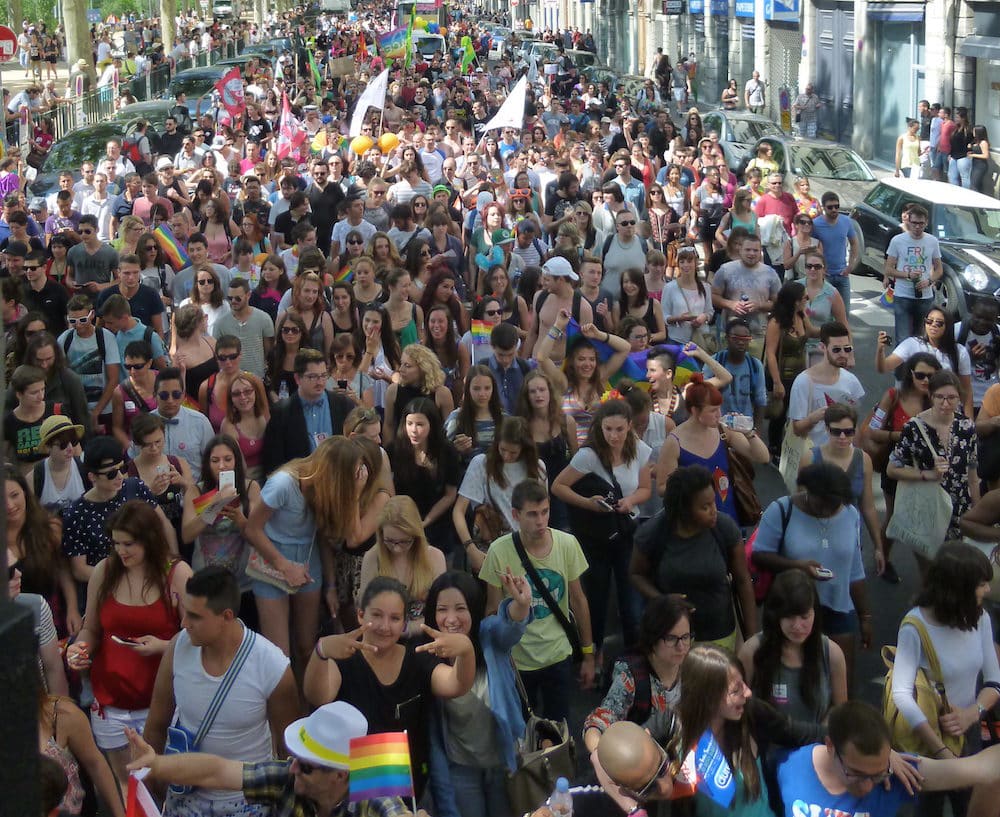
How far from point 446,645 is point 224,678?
787mm

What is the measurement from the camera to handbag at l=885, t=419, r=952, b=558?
25.6ft

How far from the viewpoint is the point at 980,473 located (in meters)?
7.98

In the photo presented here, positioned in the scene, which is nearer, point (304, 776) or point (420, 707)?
point (304, 776)

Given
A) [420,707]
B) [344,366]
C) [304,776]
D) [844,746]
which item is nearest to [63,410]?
[344,366]

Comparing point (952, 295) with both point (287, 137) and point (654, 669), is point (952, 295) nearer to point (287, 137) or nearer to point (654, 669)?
point (287, 137)

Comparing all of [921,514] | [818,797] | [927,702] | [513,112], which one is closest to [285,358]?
[921,514]

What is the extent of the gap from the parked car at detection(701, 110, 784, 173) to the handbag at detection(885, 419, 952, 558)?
17.5 meters

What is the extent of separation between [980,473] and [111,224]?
10.5 meters

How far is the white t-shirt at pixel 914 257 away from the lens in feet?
41.6

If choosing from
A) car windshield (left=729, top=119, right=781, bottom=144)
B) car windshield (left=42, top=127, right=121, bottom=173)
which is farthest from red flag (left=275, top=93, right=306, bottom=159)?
car windshield (left=729, top=119, right=781, bottom=144)

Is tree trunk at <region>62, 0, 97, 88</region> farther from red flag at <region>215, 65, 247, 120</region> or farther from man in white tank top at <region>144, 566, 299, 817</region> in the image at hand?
man in white tank top at <region>144, 566, 299, 817</region>

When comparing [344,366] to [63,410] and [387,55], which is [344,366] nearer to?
[63,410]

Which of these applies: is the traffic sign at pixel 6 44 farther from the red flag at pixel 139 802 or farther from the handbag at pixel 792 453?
the red flag at pixel 139 802

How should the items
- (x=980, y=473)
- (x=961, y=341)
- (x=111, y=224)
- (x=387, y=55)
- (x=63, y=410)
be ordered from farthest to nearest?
1. (x=387, y=55)
2. (x=111, y=224)
3. (x=961, y=341)
4. (x=63, y=410)
5. (x=980, y=473)
